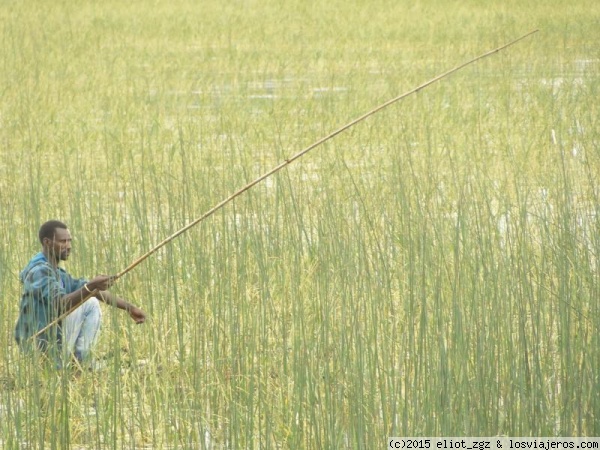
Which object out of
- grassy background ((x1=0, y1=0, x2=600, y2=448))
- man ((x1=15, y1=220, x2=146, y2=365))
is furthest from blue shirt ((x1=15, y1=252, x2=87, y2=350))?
grassy background ((x1=0, y1=0, x2=600, y2=448))

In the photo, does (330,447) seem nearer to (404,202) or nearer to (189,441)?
(189,441)

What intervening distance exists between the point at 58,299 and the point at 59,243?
0.38 m

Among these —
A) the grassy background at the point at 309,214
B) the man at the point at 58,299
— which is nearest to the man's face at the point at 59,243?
the man at the point at 58,299

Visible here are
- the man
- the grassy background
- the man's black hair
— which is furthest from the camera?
the man's black hair

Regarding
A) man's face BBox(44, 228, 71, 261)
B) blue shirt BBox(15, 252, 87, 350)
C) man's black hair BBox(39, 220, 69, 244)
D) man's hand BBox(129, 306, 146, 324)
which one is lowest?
man's hand BBox(129, 306, 146, 324)

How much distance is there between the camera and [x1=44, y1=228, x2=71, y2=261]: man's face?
312 centimetres

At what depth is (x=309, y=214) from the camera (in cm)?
403

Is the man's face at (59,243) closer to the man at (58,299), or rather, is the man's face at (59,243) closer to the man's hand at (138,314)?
the man at (58,299)

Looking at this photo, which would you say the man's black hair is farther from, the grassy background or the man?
the grassy background

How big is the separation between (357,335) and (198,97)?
594 cm

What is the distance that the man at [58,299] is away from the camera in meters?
2.86

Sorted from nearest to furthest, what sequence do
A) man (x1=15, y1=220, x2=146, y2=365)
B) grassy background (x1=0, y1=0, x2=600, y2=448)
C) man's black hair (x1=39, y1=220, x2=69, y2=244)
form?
grassy background (x1=0, y1=0, x2=600, y2=448) → man (x1=15, y1=220, x2=146, y2=365) → man's black hair (x1=39, y1=220, x2=69, y2=244)

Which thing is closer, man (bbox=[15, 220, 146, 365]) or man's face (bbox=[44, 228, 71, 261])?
man (bbox=[15, 220, 146, 365])

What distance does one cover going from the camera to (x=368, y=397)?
8.32ft
